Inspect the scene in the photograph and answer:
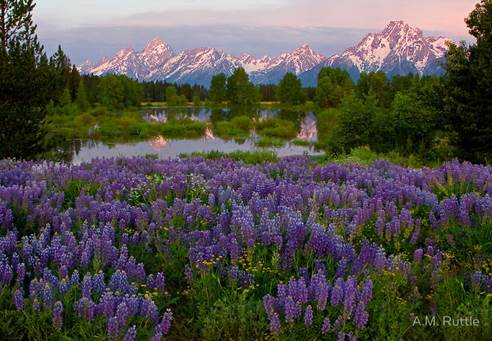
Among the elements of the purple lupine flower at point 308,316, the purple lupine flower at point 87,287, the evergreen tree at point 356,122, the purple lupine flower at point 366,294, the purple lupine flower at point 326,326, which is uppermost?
the purple lupine flower at point 87,287

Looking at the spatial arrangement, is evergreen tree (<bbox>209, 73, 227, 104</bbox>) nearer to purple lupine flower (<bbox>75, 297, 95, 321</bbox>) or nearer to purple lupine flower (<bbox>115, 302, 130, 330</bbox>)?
purple lupine flower (<bbox>75, 297, 95, 321</bbox>)

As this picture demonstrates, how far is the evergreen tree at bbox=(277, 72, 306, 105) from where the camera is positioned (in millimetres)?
141625

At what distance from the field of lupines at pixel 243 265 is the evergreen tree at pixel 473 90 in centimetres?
1526

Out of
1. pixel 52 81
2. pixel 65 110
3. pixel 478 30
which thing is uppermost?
pixel 478 30

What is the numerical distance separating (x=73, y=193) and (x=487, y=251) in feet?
17.2

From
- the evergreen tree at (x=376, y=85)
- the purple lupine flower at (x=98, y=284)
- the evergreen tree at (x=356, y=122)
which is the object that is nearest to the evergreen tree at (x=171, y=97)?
the evergreen tree at (x=376, y=85)

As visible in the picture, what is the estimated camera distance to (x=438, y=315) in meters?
3.89

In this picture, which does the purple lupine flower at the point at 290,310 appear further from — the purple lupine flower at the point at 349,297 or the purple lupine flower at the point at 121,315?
the purple lupine flower at the point at 121,315

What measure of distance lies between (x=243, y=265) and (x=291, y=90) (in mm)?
140615

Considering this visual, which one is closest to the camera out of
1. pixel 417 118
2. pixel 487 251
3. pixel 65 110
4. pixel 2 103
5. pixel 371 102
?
pixel 487 251

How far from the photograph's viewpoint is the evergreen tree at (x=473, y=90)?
2027 cm

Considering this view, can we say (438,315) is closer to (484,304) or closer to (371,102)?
(484,304)

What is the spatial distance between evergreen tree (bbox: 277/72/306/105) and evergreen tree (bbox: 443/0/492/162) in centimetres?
12048

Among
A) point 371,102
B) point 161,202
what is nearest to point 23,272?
point 161,202
